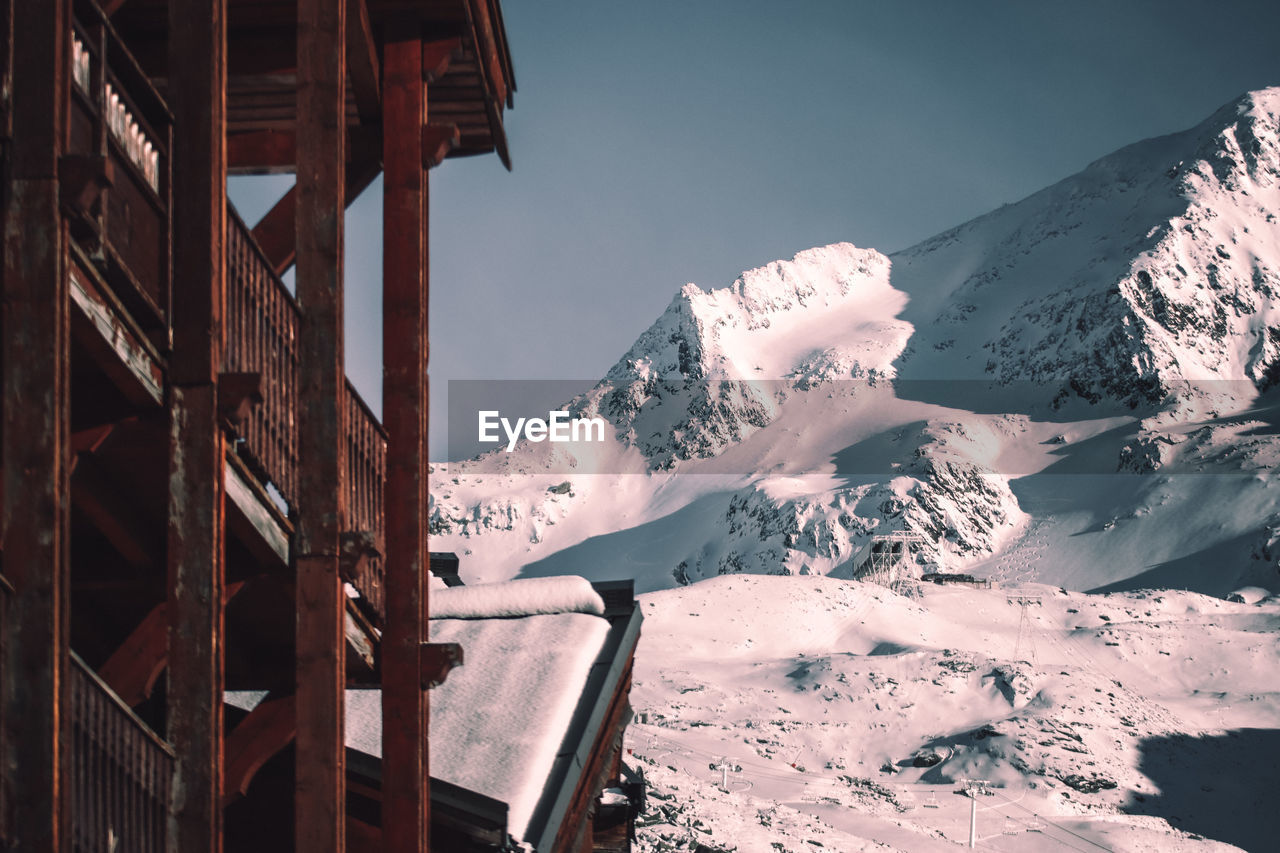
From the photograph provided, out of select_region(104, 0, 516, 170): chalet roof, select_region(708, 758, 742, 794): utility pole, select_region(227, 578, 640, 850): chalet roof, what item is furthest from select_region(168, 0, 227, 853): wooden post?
select_region(708, 758, 742, 794): utility pole

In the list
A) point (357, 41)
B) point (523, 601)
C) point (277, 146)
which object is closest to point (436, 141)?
point (357, 41)

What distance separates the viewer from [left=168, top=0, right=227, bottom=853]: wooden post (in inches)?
169

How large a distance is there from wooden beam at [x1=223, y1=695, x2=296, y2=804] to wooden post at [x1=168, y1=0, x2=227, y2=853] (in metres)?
1.24

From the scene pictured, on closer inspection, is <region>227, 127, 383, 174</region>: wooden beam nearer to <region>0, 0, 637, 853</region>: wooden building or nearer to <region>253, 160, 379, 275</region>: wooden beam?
<region>0, 0, 637, 853</region>: wooden building

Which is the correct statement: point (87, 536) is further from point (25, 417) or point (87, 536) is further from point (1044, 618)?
point (1044, 618)

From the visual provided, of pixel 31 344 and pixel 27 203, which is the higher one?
pixel 27 203

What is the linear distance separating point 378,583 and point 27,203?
2922 mm

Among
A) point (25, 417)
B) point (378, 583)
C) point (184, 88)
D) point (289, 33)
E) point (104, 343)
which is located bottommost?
Result: point (378, 583)

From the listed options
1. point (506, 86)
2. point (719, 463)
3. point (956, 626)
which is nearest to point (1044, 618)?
point (956, 626)

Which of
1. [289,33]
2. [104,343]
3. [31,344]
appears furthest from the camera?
[289,33]

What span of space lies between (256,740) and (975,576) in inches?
4727

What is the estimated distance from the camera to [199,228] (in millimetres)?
4449

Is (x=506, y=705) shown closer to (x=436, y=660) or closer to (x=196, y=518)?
(x=436, y=660)

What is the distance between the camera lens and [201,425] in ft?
14.2
